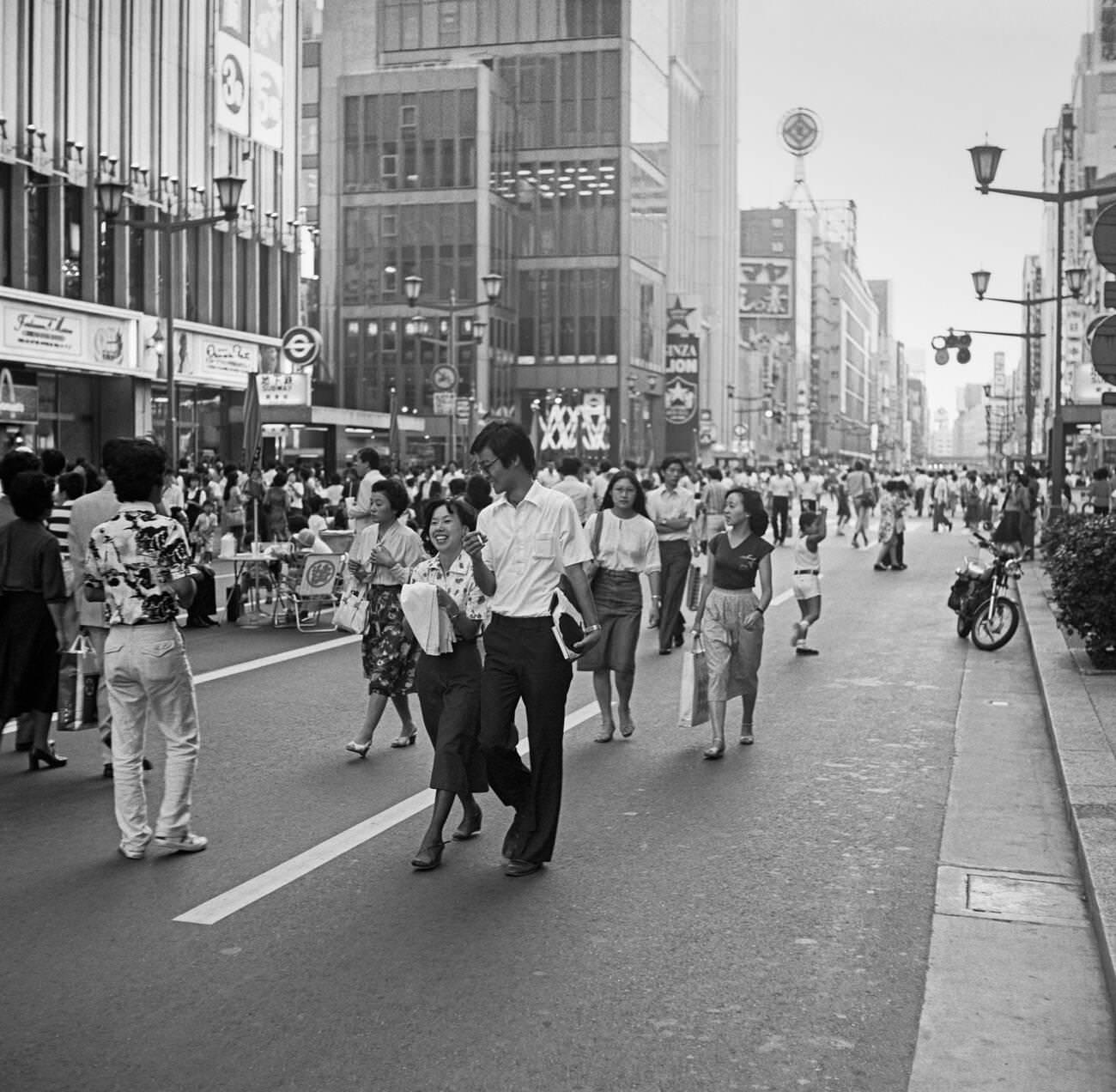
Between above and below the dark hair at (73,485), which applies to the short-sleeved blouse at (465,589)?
below

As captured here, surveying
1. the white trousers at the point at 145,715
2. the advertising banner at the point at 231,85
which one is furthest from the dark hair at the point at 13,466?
the advertising banner at the point at 231,85

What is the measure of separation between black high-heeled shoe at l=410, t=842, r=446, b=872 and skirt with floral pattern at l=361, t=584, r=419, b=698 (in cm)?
249

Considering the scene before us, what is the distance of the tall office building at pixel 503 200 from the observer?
8525cm

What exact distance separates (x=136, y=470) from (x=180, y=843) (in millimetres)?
1721

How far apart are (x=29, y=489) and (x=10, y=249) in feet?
98.2

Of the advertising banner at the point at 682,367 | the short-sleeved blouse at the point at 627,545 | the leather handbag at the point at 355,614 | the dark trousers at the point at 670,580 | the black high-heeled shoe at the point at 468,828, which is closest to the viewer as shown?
the black high-heeled shoe at the point at 468,828

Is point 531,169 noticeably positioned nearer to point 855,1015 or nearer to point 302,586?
point 302,586

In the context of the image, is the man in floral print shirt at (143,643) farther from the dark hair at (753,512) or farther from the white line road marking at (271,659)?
the white line road marking at (271,659)

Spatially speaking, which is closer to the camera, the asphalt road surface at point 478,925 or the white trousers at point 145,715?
the asphalt road surface at point 478,925

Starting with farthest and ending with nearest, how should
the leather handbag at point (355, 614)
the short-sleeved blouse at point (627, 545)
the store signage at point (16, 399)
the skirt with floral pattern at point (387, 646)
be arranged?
1. the store signage at point (16, 399)
2. the short-sleeved blouse at point (627, 545)
3. the leather handbag at point (355, 614)
4. the skirt with floral pattern at point (387, 646)

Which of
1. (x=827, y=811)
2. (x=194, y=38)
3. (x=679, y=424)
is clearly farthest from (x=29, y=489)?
(x=679, y=424)

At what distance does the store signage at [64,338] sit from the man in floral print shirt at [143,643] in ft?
100

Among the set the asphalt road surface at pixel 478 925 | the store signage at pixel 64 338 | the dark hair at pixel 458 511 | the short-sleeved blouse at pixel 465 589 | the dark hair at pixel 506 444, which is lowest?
the asphalt road surface at pixel 478 925

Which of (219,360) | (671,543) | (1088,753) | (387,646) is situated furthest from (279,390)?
(1088,753)
